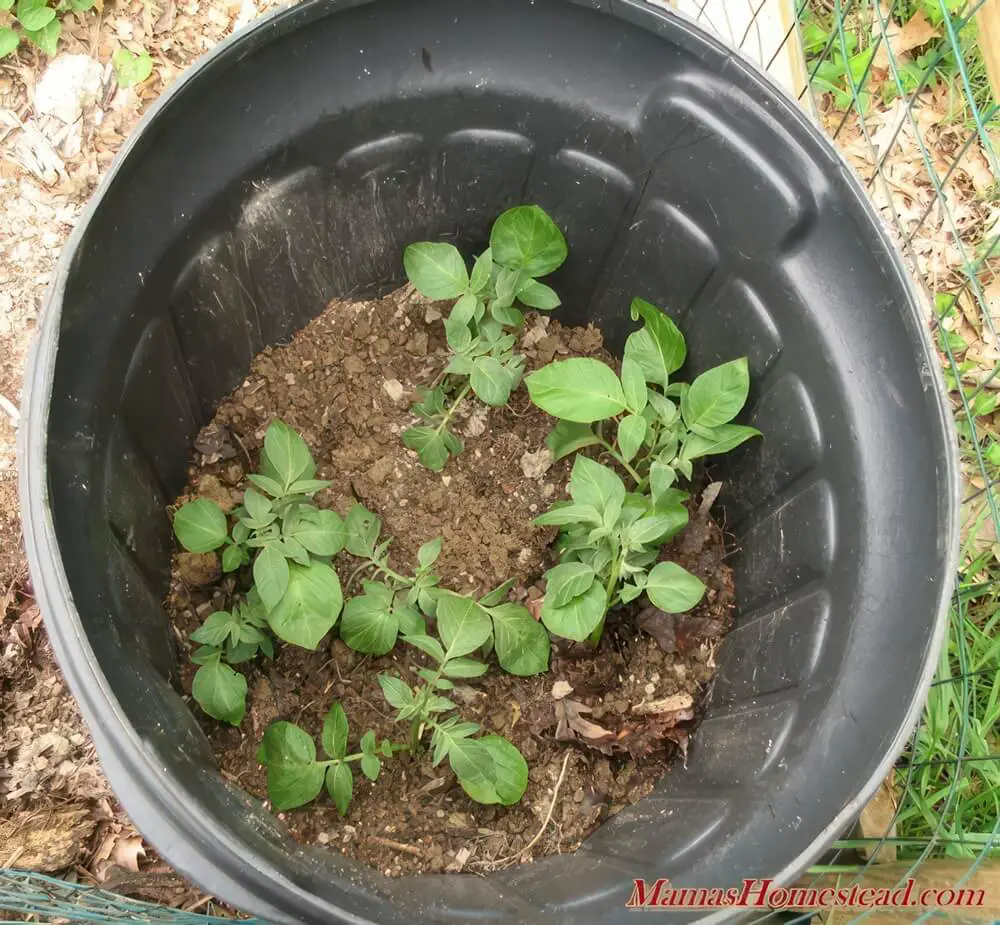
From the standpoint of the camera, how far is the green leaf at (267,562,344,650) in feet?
3.57

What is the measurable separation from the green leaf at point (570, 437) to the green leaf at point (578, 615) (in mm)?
247

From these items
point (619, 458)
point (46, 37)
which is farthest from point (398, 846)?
point (46, 37)

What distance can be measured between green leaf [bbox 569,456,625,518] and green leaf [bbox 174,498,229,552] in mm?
474

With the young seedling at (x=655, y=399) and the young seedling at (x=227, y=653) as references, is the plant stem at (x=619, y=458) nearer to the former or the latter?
the young seedling at (x=655, y=399)

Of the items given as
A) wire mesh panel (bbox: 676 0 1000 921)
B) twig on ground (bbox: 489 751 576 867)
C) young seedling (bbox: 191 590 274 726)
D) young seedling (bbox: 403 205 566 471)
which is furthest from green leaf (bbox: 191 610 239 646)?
wire mesh panel (bbox: 676 0 1000 921)

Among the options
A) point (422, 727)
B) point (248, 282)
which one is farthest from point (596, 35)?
point (422, 727)

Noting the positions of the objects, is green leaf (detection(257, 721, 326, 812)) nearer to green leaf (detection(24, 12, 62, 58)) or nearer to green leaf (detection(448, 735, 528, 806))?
green leaf (detection(448, 735, 528, 806))

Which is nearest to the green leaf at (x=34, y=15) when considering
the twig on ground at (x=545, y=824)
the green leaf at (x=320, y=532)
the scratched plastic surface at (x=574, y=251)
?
the scratched plastic surface at (x=574, y=251)

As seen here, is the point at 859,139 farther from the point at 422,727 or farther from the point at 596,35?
the point at 422,727

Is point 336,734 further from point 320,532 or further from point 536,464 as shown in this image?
point 536,464

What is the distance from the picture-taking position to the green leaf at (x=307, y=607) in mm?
1089

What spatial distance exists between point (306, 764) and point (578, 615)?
0.40 m

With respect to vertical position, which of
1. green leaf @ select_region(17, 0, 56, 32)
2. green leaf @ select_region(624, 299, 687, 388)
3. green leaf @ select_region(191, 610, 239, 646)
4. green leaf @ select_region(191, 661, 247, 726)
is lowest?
green leaf @ select_region(191, 661, 247, 726)

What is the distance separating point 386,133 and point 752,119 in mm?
494
